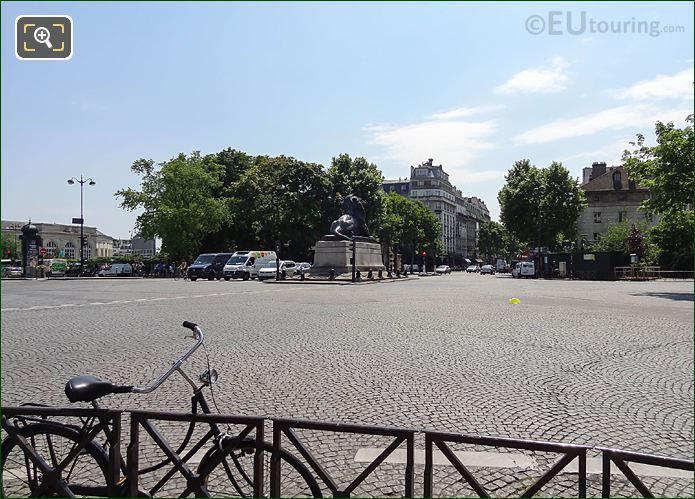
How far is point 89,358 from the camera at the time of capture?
368 inches

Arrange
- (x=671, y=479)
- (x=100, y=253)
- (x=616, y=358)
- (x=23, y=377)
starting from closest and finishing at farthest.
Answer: (x=671, y=479) < (x=23, y=377) < (x=616, y=358) < (x=100, y=253)

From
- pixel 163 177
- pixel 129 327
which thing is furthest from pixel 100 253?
pixel 129 327

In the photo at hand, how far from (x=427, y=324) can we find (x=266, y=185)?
49957mm

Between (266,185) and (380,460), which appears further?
(266,185)

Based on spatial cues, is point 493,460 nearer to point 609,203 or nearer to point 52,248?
point 609,203

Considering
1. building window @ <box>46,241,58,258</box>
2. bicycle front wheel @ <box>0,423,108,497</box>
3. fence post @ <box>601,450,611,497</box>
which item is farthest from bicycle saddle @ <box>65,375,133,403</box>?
building window @ <box>46,241,58,258</box>

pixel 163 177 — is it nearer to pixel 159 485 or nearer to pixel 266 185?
pixel 266 185

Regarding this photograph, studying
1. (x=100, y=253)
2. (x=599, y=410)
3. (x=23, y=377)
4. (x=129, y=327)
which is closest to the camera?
(x=599, y=410)

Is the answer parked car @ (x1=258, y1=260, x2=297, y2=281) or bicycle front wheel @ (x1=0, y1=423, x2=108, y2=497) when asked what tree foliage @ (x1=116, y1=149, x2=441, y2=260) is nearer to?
parked car @ (x1=258, y1=260, x2=297, y2=281)

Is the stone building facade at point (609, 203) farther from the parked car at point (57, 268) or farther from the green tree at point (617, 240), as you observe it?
the parked car at point (57, 268)

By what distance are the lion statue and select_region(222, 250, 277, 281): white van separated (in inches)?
284

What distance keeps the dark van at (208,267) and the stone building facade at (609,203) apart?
2174 inches

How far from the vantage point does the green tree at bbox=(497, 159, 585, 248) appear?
66.4m

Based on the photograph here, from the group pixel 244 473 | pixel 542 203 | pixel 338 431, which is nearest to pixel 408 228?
pixel 542 203
